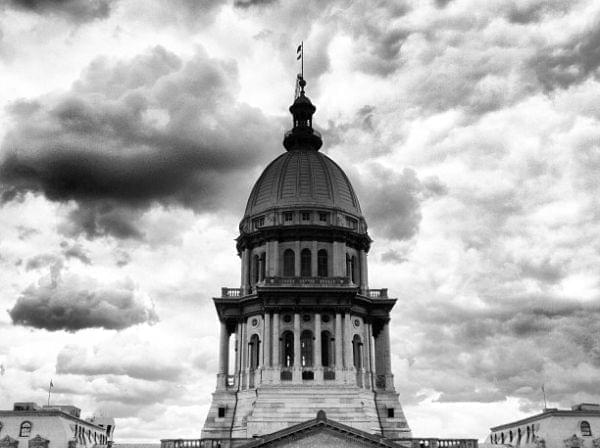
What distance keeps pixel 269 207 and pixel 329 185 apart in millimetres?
7888

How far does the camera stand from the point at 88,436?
8250 centimetres

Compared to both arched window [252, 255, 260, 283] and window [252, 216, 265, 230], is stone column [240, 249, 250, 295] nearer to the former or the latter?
arched window [252, 255, 260, 283]

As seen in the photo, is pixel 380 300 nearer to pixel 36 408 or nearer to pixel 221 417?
pixel 221 417

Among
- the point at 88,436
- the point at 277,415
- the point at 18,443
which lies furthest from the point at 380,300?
the point at 18,443

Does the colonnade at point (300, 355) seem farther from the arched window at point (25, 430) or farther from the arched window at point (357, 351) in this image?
the arched window at point (25, 430)

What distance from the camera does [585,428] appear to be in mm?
77875

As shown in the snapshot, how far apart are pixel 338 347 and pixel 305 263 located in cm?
1157

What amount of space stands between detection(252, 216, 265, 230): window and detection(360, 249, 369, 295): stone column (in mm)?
12564

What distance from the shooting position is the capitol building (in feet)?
249

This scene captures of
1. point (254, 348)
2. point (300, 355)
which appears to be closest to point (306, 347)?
point (300, 355)

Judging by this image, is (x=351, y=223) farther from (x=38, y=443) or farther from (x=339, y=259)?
(x=38, y=443)

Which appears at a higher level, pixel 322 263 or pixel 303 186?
pixel 303 186

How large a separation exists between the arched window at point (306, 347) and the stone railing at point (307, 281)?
17.5 ft

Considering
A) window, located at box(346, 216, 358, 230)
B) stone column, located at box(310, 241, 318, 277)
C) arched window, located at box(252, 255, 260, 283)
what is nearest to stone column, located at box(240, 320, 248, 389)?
arched window, located at box(252, 255, 260, 283)
